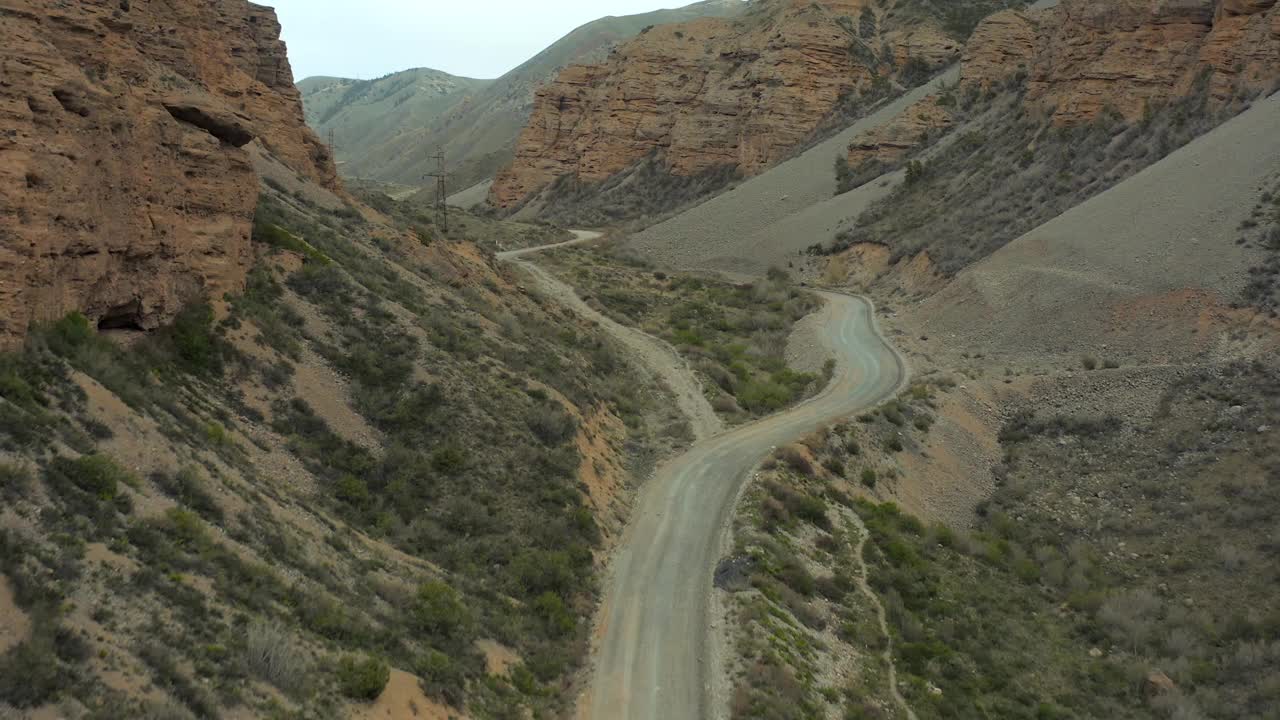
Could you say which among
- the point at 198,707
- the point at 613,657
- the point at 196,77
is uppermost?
the point at 196,77

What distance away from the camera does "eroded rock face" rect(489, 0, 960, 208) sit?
90000 millimetres

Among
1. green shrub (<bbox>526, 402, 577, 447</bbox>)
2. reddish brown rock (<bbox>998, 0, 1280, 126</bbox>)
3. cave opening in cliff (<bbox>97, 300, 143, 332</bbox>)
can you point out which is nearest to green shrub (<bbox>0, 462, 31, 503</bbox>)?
cave opening in cliff (<bbox>97, 300, 143, 332</bbox>)

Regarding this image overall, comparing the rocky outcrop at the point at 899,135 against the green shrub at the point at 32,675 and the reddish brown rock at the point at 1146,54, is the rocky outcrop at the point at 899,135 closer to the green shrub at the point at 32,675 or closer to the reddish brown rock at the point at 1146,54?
the reddish brown rock at the point at 1146,54

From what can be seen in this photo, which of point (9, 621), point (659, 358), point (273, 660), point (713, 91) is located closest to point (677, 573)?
point (273, 660)

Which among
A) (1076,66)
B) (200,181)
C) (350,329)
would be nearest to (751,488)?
(350,329)

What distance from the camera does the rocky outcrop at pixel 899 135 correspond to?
74.9m

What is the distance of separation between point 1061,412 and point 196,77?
35.1 m

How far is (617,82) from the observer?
104875 millimetres

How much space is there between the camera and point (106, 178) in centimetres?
1648

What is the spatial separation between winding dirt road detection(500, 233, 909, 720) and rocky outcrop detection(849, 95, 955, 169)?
4034 cm

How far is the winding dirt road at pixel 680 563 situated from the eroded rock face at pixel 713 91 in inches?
2245

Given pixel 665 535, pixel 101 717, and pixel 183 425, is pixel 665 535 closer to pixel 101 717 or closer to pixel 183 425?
pixel 183 425

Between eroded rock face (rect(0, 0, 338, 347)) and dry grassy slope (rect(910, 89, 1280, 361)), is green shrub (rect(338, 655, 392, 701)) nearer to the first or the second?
eroded rock face (rect(0, 0, 338, 347))

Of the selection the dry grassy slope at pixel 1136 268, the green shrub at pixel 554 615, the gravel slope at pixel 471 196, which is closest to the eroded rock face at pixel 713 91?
the gravel slope at pixel 471 196
